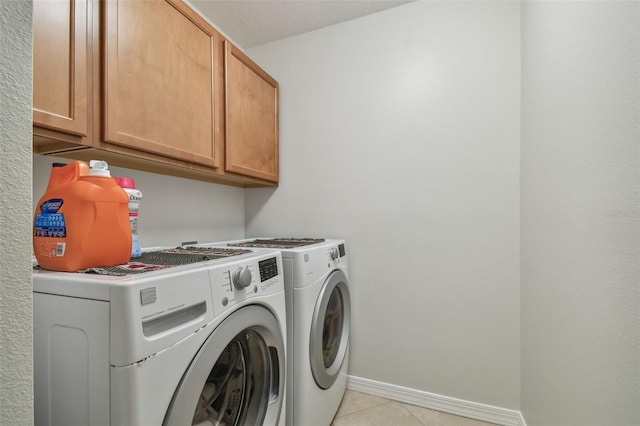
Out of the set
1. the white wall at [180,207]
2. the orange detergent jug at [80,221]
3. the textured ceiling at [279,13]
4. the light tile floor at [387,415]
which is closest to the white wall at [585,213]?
the light tile floor at [387,415]

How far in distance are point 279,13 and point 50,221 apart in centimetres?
174

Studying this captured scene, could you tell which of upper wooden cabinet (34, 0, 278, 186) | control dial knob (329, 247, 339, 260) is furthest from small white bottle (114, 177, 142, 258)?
control dial knob (329, 247, 339, 260)

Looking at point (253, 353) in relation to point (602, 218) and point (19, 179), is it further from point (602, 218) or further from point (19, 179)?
point (602, 218)

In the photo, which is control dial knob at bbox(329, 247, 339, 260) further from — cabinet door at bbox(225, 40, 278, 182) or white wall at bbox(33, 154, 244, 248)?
white wall at bbox(33, 154, 244, 248)

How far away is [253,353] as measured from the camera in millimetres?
1036

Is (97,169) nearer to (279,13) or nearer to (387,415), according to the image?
(279,13)

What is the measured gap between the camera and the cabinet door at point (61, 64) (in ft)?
2.79

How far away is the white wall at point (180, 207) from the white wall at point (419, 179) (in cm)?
41

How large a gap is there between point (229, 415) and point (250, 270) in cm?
51

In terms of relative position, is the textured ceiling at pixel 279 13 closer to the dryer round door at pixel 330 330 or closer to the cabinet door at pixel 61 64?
the cabinet door at pixel 61 64

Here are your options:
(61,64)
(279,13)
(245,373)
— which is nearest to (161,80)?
(61,64)

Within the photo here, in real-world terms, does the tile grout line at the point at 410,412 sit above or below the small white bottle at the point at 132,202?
below

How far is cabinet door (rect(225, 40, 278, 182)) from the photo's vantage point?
1.61m

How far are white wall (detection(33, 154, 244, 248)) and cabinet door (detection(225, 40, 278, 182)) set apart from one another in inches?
14.7
